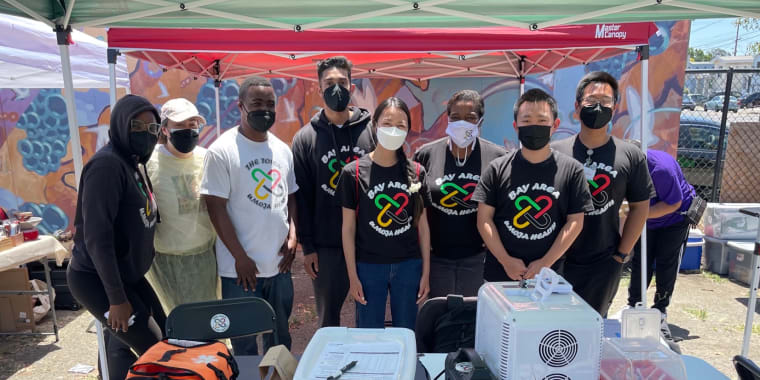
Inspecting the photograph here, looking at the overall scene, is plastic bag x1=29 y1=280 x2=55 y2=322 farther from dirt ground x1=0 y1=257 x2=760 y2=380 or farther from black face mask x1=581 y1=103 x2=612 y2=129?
black face mask x1=581 y1=103 x2=612 y2=129

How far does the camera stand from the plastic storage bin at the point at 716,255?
5340 mm

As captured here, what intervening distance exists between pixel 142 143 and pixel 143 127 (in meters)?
0.08

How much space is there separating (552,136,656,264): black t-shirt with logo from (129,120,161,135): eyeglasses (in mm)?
2271

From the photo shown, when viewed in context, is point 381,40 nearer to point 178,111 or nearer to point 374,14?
point 374,14

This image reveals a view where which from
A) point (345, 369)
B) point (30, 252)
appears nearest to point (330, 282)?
point (345, 369)

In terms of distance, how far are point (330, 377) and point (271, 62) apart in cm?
419

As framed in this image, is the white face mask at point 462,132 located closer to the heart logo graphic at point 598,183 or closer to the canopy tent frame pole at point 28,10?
the heart logo graphic at point 598,183

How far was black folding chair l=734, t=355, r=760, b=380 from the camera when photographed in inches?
54.7

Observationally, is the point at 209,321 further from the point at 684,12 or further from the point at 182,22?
the point at 684,12

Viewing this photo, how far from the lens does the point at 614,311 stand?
4340 mm

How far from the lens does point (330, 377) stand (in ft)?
4.43

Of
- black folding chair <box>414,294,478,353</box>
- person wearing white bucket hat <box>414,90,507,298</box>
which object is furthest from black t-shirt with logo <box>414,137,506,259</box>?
black folding chair <box>414,294,478,353</box>

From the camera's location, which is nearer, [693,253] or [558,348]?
[558,348]

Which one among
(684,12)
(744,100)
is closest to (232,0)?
(684,12)
